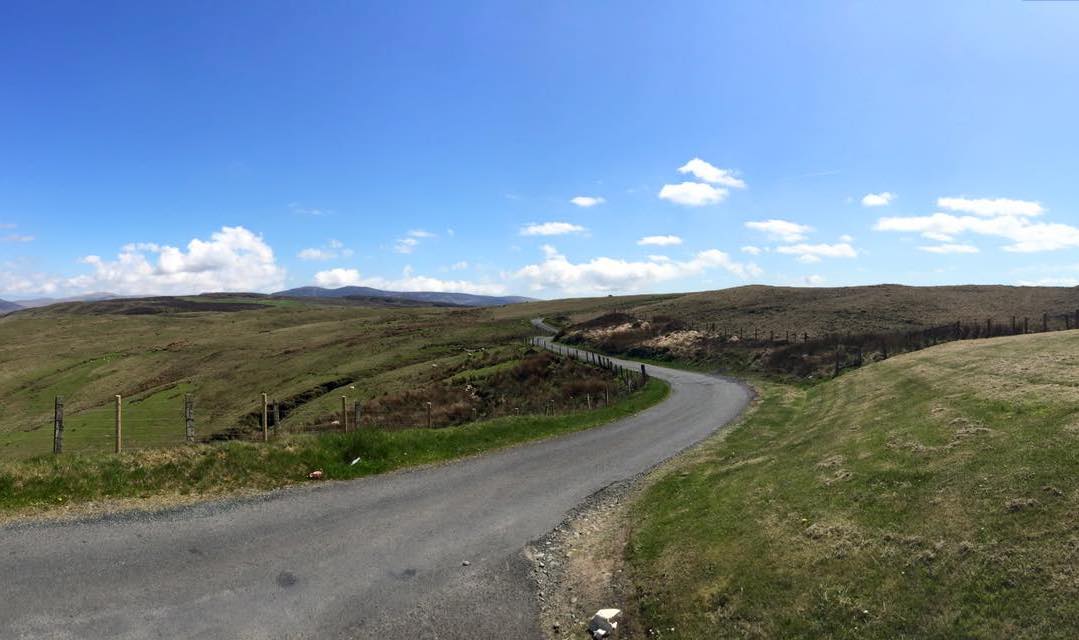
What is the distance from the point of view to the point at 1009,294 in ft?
305

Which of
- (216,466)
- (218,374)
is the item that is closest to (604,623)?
(216,466)

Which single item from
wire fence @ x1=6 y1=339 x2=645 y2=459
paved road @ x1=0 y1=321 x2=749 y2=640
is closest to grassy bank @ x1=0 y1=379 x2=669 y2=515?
paved road @ x1=0 y1=321 x2=749 y2=640

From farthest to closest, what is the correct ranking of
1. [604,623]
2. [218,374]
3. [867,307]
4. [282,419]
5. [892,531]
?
[867,307] → [218,374] → [282,419] → [892,531] → [604,623]

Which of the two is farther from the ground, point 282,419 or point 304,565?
point 304,565

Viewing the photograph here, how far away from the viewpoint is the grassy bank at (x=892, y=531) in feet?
24.9

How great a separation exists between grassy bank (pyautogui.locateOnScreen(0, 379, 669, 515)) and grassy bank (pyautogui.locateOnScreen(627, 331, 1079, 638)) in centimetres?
874

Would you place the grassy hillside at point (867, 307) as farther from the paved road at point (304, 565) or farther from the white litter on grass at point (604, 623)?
the white litter on grass at point (604, 623)

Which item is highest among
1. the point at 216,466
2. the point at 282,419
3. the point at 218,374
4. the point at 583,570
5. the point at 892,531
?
the point at 892,531

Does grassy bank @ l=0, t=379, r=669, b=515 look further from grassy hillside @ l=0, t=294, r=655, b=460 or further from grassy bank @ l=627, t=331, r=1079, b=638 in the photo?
grassy hillside @ l=0, t=294, r=655, b=460

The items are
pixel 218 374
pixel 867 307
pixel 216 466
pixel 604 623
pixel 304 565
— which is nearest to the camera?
pixel 604 623

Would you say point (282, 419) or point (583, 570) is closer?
point (583, 570)

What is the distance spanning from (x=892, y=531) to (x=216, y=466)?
1674 centimetres

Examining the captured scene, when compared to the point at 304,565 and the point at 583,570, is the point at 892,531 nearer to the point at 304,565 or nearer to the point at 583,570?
the point at 583,570

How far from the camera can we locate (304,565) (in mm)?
11609
